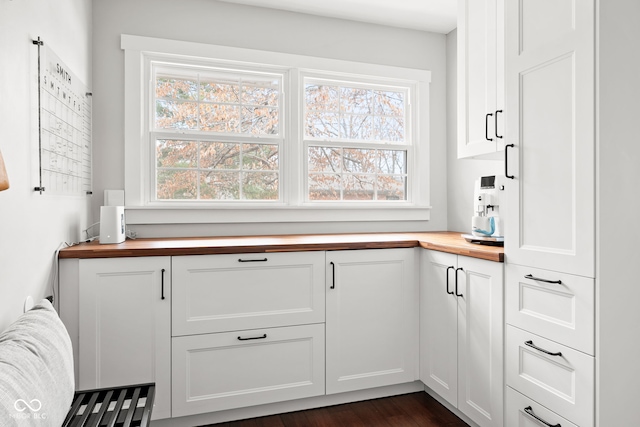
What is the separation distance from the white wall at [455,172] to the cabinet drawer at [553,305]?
51.5 inches

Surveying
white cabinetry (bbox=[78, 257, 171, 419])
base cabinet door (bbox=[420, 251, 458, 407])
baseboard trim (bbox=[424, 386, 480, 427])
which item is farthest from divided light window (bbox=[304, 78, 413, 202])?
baseboard trim (bbox=[424, 386, 480, 427])

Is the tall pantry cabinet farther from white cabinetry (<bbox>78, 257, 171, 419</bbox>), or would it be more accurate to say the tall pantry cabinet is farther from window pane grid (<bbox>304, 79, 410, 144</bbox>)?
white cabinetry (<bbox>78, 257, 171, 419</bbox>)

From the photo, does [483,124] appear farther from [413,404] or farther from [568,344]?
[413,404]

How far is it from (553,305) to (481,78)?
1354 millimetres

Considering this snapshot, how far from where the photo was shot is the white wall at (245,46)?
8.48 ft

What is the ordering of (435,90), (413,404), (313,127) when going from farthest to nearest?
(435,90), (313,127), (413,404)

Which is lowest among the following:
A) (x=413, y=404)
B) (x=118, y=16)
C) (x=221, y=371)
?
(x=413, y=404)

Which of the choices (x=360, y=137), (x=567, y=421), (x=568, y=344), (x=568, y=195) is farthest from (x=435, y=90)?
(x=567, y=421)

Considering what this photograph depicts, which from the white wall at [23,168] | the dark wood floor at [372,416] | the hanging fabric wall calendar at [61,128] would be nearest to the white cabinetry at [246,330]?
the dark wood floor at [372,416]

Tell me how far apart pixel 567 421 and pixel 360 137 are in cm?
226

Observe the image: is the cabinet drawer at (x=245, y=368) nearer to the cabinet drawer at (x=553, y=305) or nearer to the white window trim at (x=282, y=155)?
the white window trim at (x=282, y=155)

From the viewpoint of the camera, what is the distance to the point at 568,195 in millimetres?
1571

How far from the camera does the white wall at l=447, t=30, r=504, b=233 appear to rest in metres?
3.08

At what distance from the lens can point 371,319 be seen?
2428 millimetres
